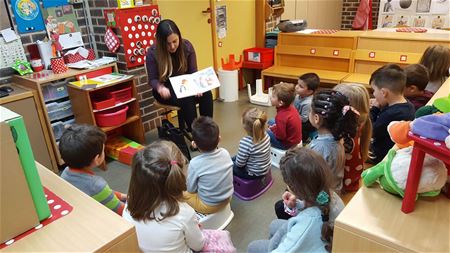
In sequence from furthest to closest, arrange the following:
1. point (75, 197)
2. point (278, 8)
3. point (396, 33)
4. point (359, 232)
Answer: point (278, 8) → point (396, 33) → point (75, 197) → point (359, 232)

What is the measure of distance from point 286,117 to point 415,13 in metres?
3.97

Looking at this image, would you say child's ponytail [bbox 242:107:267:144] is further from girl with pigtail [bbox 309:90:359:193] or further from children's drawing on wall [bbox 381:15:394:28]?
children's drawing on wall [bbox 381:15:394:28]

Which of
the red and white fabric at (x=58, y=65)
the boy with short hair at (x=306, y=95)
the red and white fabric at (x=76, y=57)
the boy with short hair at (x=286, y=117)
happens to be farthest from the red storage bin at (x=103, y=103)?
the boy with short hair at (x=306, y=95)

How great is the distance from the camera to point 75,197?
1.01 metres

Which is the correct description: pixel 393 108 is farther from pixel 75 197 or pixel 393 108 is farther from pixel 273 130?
pixel 75 197

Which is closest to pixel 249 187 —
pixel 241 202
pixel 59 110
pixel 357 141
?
pixel 241 202

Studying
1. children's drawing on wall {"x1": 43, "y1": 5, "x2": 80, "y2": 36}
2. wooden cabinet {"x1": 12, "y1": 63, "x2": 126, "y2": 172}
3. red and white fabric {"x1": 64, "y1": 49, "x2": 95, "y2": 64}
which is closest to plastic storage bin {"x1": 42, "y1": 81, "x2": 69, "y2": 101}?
wooden cabinet {"x1": 12, "y1": 63, "x2": 126, "y2": 172}

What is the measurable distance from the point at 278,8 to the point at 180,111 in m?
2.55

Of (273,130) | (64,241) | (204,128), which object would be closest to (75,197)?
(64,241)

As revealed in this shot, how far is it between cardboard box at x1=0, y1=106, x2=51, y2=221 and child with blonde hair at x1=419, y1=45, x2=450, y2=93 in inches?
97.9

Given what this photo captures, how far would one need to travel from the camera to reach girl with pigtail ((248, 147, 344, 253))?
3.52 ft

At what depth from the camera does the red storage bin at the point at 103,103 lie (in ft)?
8.79

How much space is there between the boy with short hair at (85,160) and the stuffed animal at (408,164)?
1166 mm

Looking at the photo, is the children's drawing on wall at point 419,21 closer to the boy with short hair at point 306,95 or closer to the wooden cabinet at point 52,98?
the boy with short hair at point 306,95
